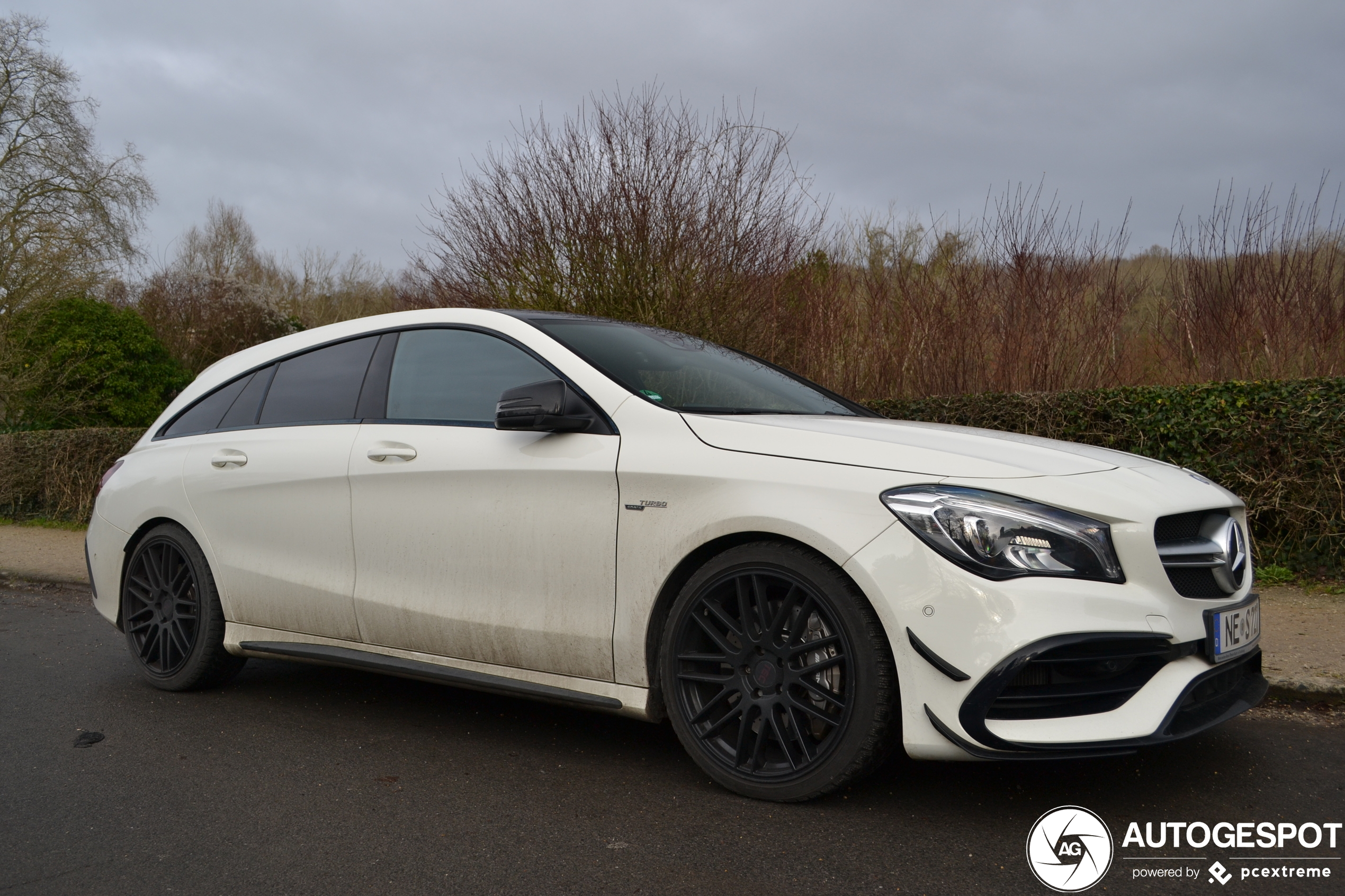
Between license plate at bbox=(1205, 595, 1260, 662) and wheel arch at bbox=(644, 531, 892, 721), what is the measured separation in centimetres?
134

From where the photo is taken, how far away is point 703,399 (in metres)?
3.95

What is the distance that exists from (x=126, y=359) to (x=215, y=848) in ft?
72.6

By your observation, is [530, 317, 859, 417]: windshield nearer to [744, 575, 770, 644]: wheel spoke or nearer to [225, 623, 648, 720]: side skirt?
[744, 575, 770, 644]: wheel spoke

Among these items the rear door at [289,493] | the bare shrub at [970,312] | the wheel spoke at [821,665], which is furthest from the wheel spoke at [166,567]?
the bare shrub at [970,312]

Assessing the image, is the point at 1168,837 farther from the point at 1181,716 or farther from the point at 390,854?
the point at 390,854

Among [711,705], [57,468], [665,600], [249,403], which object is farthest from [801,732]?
[57,468]

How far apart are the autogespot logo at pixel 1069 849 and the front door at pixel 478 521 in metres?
1.45

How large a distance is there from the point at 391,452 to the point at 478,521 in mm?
561

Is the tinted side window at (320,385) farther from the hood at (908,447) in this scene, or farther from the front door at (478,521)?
the hood at (908,447)

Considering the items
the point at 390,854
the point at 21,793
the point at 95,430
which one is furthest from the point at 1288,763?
the point at 95,430

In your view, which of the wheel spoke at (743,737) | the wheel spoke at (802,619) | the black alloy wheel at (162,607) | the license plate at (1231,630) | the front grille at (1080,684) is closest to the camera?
the front grille at (1080,684)

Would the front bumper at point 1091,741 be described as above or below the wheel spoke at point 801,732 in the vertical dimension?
above

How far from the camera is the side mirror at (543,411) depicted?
3643 mm

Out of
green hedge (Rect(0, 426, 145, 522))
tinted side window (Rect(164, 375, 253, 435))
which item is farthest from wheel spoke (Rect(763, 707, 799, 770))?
green hedge (Rect(0, 426, 145, 522))
